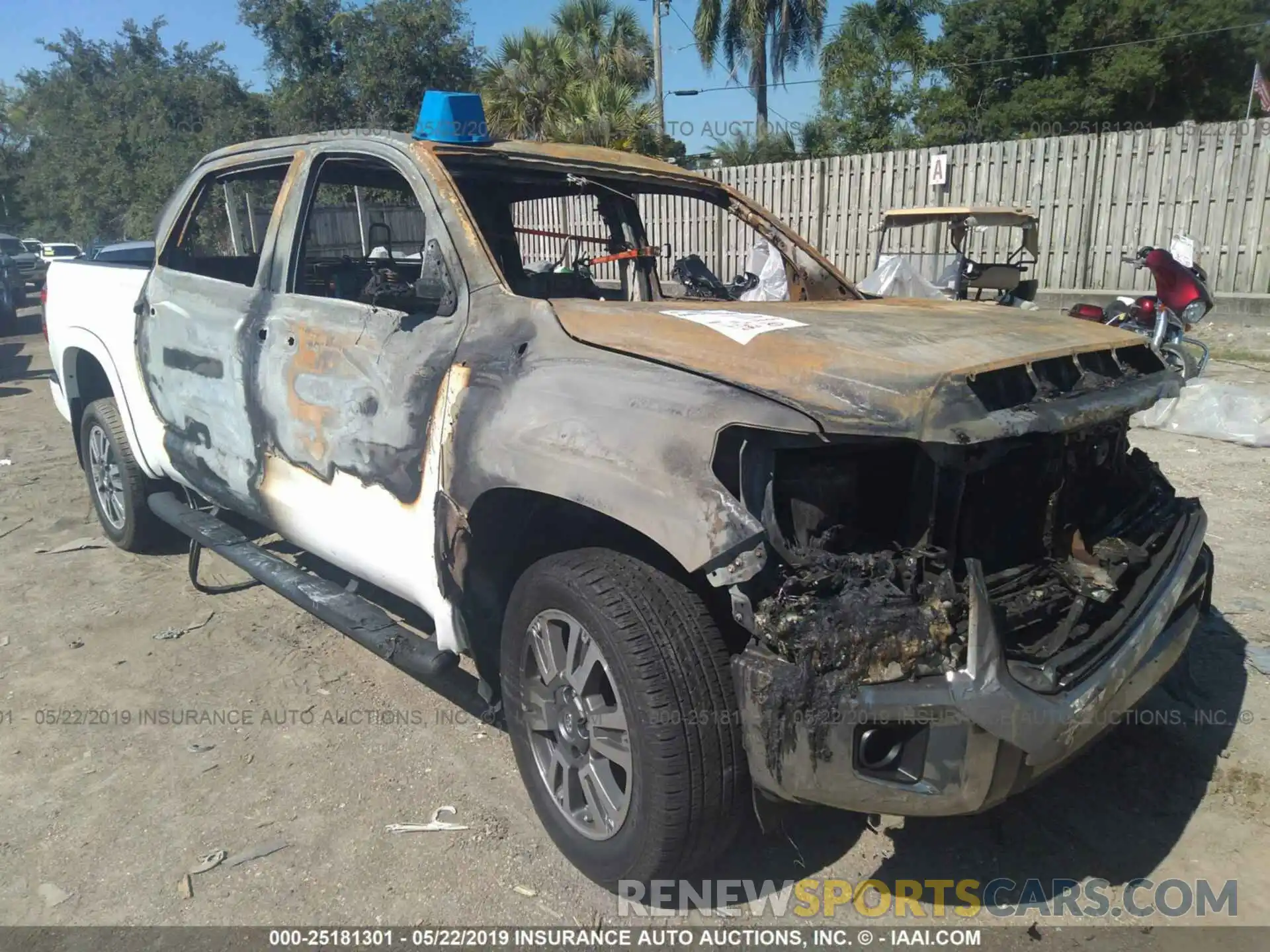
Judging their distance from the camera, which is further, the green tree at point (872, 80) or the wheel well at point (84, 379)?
the green tree at point (872, 80)

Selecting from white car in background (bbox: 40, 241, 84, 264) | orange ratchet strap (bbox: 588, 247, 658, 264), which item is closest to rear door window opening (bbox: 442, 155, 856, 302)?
orange ratchet strap (bbox: 588, 247, 658, 264)

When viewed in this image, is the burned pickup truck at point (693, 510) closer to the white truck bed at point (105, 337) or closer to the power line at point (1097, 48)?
the white truck bed at point (105, 337)

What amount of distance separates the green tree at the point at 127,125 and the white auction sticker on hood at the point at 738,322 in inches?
1067

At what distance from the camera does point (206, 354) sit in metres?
3.76

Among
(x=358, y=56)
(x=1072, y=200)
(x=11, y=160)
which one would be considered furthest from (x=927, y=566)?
(x=11, y=160)

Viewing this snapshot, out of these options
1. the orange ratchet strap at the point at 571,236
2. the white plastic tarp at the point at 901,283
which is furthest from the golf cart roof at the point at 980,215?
the orange ratchet strap at the point at 571,236

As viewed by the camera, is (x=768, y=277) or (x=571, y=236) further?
(x=768, y=277)

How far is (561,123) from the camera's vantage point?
21.5 meters

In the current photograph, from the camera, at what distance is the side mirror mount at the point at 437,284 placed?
2734 millimetres

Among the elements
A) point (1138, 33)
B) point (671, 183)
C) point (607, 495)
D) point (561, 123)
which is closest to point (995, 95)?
point (1138, 33)

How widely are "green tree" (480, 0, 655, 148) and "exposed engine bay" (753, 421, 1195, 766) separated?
61.0ft

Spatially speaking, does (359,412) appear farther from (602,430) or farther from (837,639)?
(837,639)

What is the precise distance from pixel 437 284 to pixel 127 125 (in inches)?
1296

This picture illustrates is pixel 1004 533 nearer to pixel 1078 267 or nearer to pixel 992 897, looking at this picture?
pixel 992 897
